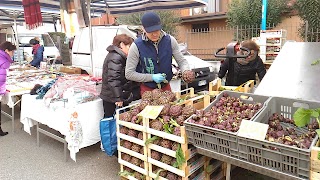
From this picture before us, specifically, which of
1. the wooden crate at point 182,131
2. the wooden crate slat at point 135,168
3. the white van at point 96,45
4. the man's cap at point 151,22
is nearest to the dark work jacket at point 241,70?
the wooden crate at point 182,131

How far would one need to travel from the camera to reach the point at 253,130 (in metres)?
1.86

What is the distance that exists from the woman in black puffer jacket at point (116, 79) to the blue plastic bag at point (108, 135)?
1.20ft

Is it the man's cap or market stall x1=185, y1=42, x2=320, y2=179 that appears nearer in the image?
market stall x1=185, y1=42, x2=320, y2=179

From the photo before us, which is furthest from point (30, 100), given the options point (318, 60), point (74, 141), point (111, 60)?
point (318, 60)

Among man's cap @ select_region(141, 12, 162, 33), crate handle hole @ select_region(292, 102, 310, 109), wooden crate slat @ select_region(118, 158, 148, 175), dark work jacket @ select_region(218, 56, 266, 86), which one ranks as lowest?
wooden crate slat @ select_region(118, 158, 148, 175)

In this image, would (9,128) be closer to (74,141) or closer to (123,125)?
(74,141)

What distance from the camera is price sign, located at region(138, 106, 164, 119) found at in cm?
251

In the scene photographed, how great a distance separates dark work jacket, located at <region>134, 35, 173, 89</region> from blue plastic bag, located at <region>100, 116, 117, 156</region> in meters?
0.64

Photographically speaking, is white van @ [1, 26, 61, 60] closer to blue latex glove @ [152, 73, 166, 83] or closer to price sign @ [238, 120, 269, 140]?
blue latex glove @ [152, 73, 166, 83]

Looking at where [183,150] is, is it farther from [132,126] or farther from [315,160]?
[315,160]

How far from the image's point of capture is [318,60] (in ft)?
10.2

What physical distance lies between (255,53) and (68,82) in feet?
9.29

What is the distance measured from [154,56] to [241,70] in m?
1.45

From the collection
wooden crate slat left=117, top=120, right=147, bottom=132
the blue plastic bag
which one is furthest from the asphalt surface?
wooden crate slat left=117, top=120, right=147, bottom=132
